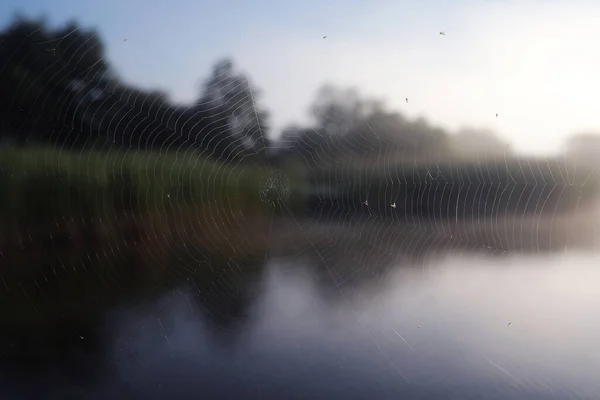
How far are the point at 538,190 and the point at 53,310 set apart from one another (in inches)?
111

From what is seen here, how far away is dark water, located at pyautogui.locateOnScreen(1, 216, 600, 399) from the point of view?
2.45m

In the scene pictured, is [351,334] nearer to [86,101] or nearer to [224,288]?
[224,288]

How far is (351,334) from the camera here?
118 inches

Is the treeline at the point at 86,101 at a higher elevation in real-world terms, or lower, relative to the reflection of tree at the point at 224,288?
higher

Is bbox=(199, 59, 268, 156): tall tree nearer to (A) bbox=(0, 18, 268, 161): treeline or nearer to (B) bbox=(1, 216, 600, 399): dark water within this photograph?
(A) bbox=(0, 18, 268, 161): treeline

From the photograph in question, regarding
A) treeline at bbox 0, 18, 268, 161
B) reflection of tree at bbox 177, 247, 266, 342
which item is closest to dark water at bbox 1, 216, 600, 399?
reflection of tree at bbox 177, 247, 266, 342

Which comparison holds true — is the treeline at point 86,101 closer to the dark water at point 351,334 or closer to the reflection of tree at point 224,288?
the reflection of tree at point 224,288

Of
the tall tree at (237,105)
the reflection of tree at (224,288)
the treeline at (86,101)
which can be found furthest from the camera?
the tall tree at (237,105)

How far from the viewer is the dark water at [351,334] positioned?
2.45 metres

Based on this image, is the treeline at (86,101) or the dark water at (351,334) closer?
the dark water at (351,334)

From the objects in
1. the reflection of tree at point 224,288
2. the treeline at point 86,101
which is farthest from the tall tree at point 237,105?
the reflection of tree at point 224,288

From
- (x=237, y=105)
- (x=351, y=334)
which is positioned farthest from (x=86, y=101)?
(x=351, y=334)

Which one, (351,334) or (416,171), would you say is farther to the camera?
(416,171)

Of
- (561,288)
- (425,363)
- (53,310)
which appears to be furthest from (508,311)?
(53,310)
